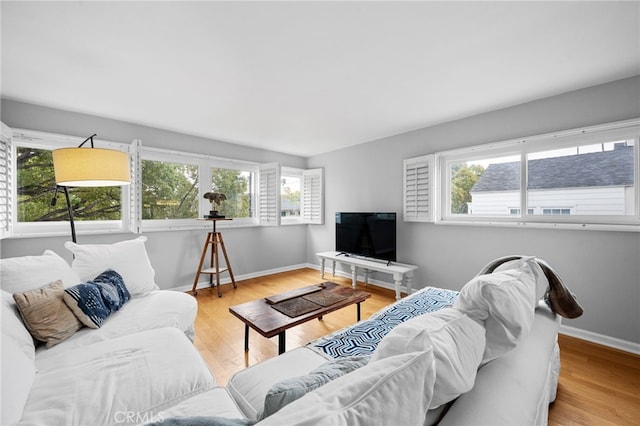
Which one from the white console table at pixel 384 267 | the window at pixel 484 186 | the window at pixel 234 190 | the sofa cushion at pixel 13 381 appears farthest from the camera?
the window at pixel 234 190

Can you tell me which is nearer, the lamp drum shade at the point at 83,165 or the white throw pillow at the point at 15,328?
the white throw pillow at the point at 15,328

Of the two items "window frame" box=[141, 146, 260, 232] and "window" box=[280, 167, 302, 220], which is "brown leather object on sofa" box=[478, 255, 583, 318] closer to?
"window frame" box=[141, 146, 260, 232]

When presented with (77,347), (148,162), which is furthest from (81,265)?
(148,162)

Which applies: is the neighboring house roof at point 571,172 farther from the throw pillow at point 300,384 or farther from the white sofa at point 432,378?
the throw pillow at point 300,384

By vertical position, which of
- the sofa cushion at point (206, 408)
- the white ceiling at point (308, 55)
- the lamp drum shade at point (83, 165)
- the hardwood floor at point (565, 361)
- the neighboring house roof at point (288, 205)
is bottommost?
the hardwood floor at point (565, 361)

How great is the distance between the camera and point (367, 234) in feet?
13.1

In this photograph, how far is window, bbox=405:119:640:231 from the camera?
2.37 metres

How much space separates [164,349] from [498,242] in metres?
3.35

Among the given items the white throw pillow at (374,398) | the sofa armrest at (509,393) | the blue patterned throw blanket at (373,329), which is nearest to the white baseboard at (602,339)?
the blue patterned throw blanket at (373,329)

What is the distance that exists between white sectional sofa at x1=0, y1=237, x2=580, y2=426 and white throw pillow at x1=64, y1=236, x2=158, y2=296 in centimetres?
14

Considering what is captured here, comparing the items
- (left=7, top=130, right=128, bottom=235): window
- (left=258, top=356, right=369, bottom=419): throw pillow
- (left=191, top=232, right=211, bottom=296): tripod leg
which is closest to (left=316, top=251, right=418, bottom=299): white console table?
(left=191, top=232, right=211, bottom=296): tripod leg

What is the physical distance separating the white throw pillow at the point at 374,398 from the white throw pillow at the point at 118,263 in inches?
85.6

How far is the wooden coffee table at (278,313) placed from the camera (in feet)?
6.11

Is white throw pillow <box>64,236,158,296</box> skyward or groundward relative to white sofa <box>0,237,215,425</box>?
skyward
